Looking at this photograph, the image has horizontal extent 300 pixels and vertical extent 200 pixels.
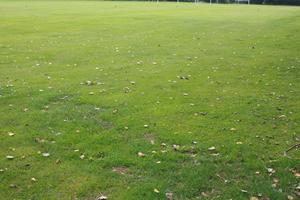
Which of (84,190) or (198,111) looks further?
(198,111)

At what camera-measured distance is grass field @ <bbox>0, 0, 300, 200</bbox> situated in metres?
8.45

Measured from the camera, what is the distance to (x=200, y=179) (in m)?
8.54

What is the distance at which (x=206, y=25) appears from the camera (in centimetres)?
3306

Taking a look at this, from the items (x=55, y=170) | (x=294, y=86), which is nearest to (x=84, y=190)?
(x=55, y=170)

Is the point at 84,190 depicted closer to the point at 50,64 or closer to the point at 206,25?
the point at 50,64

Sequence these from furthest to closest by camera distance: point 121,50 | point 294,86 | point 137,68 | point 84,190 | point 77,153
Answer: point 121,50, point 137,68, point 294,86, point 77,153, point 84,190

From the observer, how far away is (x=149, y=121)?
11508 mm

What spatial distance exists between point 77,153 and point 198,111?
392 centimetres

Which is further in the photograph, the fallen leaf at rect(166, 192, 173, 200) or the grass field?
the grass field

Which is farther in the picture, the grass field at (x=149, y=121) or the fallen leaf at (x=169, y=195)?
the grass field at (x=149, y=121)

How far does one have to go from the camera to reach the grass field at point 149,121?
8453mm

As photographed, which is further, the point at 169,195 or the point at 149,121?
the point at 149,121

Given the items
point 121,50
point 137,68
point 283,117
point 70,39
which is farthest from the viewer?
point 70,39

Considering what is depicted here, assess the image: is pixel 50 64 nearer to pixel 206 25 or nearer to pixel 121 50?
pixel 121 50
